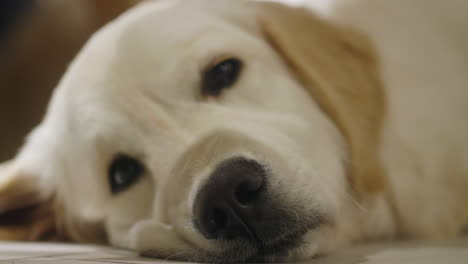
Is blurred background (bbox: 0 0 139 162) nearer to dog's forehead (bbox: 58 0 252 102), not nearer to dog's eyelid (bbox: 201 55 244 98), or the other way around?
dog's forehead (bbox: 58 0 252 102)

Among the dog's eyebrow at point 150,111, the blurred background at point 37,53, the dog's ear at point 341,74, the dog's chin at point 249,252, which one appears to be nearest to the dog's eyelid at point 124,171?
the dog's eyebrow at point 150,111

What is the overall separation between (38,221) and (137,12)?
0.73m

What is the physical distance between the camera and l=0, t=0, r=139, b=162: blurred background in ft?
9.78

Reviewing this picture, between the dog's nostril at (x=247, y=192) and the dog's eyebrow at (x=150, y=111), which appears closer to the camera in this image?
the dog's nostril at (x=247, y=192)

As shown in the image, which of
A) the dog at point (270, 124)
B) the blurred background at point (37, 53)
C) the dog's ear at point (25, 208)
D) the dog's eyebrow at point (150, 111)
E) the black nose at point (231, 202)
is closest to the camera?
the black nose at point (231, 202)

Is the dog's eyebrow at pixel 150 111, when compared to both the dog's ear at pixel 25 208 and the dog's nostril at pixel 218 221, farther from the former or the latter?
the dog's ear at pixel 25 208

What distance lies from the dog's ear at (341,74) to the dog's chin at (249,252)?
331mm

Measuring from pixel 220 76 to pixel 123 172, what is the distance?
35cm

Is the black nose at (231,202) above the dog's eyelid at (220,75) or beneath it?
beneath

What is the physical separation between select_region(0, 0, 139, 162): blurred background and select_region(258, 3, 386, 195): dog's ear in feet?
5.98

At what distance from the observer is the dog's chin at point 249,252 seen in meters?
0.88


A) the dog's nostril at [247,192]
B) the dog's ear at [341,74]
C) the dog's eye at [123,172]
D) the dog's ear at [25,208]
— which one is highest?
the dog's ear at [341,74]

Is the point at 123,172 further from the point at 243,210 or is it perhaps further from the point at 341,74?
the point at 341,74

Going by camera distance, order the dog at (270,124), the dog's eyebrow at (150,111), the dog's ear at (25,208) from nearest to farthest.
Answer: the dog at (270,124) → the dog's eyebrow at (150,111) → the dog's ear at (25,208)
